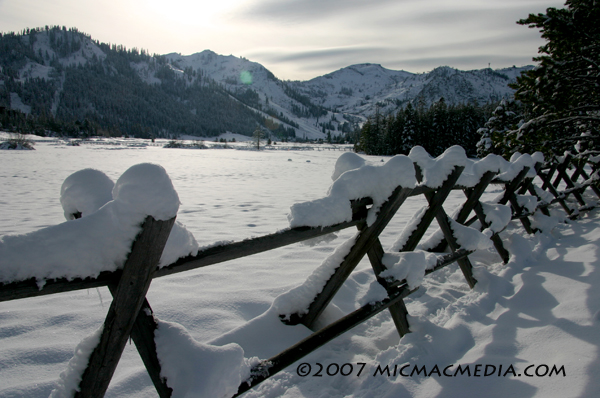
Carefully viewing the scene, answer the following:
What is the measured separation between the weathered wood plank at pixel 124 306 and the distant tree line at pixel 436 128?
47.1m

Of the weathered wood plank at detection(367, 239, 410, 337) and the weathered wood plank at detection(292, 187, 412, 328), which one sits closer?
the weathered wood plank at detection(292, 187, 412, 328)

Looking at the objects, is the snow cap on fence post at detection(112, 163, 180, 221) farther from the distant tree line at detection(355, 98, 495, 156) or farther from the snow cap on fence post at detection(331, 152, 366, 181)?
the distant tree line at detection(355, 98, 495, 156)

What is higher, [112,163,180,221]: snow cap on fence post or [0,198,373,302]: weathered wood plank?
[112,163,180,221]: snow cap on fence post

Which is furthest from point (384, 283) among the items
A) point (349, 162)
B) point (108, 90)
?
point (108, 90)

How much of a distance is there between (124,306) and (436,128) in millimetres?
51179

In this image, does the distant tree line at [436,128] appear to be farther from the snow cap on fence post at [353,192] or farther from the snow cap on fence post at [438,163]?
the snow cap on fence post at [353,192]

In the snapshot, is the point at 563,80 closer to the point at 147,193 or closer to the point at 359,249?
the point at 359,249

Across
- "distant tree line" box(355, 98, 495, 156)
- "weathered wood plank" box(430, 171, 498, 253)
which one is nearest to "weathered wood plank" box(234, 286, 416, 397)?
"weathered wood plank" box(430, 171, 498, 253)

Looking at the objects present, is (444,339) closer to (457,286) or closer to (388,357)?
(388,357)

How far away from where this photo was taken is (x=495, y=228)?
11.9ft

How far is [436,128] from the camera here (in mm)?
46125

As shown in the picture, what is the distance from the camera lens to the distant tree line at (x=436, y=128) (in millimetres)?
45906

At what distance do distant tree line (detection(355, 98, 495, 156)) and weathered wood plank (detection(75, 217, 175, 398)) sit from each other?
4709 cm

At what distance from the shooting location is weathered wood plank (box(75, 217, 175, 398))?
1.05m
